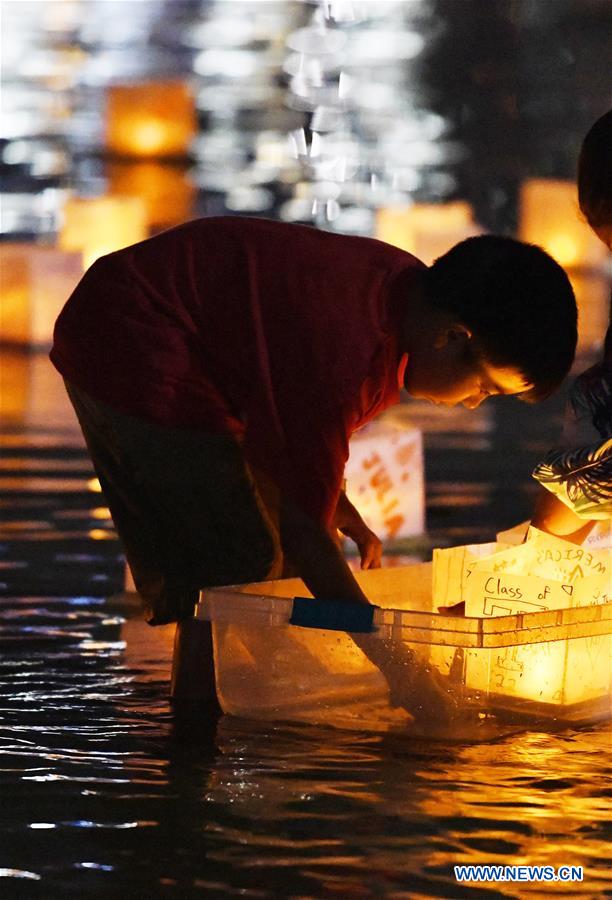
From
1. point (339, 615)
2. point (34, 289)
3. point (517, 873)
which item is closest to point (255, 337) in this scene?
point (339, 615)

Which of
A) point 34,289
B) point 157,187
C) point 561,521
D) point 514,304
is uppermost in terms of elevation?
point 157,187

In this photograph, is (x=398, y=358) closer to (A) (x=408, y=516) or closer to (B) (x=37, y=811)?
(B) (x=37, y=811)

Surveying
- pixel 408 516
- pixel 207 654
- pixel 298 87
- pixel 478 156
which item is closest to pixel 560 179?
pixel 478 156

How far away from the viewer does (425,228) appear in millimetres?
10875

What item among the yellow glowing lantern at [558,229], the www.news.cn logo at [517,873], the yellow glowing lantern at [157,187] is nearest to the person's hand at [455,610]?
the www.news.cn logo at [517,873]

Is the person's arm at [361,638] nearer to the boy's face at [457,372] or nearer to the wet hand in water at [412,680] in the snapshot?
the wet hand in water at [412,680]

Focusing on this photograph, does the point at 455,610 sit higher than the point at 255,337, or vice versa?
the point at 255,337

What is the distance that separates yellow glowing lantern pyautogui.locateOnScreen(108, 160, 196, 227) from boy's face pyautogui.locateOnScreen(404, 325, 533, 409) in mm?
8019

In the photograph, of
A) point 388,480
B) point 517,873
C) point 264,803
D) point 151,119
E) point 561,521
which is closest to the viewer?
point 517,873

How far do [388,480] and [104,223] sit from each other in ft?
20.1

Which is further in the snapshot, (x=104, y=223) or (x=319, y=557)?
(x=104, y=223)

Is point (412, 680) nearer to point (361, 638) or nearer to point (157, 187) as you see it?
point (361, 638)

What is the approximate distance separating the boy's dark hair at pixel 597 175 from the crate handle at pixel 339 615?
2.53ft

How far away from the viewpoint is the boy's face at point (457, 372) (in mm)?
2805
